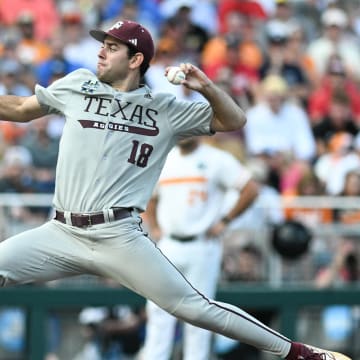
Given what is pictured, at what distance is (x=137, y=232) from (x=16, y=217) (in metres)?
3.85

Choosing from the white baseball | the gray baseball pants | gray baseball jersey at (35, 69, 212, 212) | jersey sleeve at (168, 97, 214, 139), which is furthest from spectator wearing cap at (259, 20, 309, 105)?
the white baseball

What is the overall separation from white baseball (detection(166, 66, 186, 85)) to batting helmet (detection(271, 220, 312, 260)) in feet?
14.8

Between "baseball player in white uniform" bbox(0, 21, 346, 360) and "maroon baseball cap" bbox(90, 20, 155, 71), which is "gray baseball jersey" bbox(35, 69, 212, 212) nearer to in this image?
"baseball player in white uniform" bbox(0, 21, 346, 360)

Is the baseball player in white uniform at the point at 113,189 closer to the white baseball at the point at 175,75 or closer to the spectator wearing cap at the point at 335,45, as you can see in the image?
the white baseball at the point at 175,75

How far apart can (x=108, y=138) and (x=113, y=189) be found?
0.31m

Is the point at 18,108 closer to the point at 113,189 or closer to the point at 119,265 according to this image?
the point at 113,189

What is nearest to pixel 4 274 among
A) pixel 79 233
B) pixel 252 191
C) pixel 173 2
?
pixel 79 233

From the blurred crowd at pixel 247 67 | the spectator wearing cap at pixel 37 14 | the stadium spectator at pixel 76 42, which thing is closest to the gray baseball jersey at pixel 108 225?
the blurred crowd at pixel 247 67

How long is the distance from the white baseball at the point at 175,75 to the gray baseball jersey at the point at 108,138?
58 cm

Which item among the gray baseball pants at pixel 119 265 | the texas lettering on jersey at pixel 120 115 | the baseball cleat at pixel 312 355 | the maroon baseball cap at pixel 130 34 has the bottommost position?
the baseball cleat at pixel 312 355

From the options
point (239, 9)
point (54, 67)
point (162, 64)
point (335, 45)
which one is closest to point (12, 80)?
point (54, 67)

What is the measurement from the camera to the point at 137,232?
22.9 ft

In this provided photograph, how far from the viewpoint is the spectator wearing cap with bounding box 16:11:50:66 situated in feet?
43.1

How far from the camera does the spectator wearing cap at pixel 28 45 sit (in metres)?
13.1
